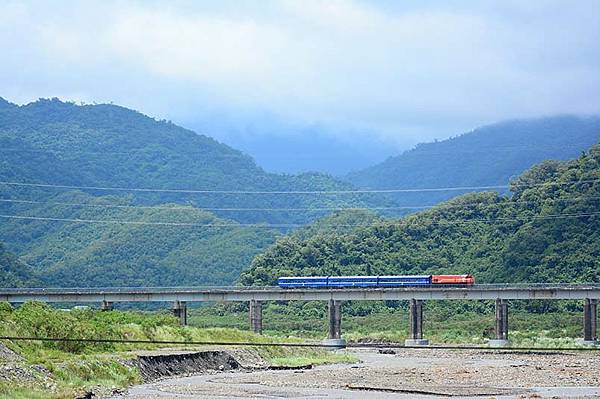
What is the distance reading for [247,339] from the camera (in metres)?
86.7

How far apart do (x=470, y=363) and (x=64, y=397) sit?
41.6m

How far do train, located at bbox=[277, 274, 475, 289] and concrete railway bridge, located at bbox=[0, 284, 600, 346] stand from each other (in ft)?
2.46

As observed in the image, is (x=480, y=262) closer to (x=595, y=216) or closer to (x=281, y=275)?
(x=595, y=216)

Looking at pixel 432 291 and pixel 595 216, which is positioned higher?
pixel 595 216

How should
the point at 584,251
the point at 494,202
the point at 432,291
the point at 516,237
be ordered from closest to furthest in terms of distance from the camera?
1. the point at 432,291
2. the point at 584,251
3. the point at 516,237
4. the point at 494,202

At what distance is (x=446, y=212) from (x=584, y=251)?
111ft

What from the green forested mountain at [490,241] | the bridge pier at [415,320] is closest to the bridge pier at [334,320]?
the bridge pier at [415,320]

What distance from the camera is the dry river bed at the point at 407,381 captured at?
49.1 meters

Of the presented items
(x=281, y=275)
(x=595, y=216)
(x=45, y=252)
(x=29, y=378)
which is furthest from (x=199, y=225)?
(x=29, y=378)

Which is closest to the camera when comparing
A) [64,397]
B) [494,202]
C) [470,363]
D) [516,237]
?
[64,397]

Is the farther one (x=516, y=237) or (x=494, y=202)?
(x=494, y=202)

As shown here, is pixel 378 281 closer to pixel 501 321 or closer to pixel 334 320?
pixel 334 320

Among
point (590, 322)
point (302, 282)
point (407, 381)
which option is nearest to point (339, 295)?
point (302, 282)

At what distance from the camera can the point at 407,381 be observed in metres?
58.3
